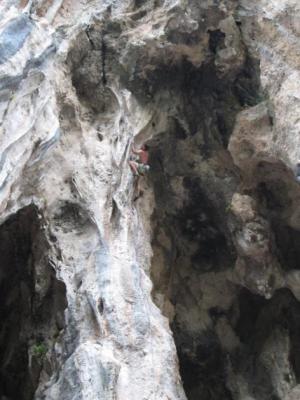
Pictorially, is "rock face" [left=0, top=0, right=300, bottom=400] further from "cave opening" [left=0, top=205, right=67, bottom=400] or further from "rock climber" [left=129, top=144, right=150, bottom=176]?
"rock climber" [left=129, top=144, right=150, bottom=176]

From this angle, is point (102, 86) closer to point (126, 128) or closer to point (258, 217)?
point (126, 128)

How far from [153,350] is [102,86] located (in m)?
3.22

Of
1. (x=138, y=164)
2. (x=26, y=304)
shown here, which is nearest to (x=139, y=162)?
(x=138, y=164)

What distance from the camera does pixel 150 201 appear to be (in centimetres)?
717

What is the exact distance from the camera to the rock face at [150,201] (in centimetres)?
546

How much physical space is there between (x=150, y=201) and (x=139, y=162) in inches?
21.5

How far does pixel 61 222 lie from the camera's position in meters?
6.25

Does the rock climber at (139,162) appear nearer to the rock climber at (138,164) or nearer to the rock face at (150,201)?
the rock climber at (138,164)

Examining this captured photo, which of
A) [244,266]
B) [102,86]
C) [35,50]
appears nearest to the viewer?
[35,50]

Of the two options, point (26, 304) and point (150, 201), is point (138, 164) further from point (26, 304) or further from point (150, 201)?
point (26, 304)

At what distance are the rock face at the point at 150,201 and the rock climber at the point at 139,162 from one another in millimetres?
135

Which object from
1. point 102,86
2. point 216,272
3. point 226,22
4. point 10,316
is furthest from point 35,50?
point 216,272

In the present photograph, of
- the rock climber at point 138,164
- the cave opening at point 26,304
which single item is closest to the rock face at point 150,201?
the cave opening at point 26,304

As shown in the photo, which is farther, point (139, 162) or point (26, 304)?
point (139, 162)
